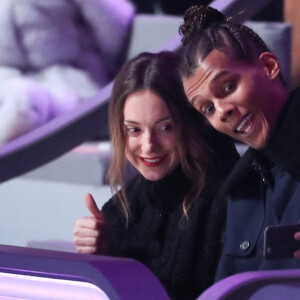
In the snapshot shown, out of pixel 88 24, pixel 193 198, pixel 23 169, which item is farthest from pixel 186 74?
pixel 23 169

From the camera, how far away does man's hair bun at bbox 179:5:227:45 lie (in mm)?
946

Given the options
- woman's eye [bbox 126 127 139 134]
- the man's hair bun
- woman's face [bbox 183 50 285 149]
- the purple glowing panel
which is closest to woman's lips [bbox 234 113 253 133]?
woman's face [bbox 183 50 285 149]

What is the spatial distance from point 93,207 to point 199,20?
355 mm

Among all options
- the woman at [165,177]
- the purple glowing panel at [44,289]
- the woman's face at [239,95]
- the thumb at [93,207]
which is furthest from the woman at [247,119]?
the purple glowing panel at [44,289]

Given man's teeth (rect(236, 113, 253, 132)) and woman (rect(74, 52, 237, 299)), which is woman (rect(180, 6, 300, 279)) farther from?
woman (rect(74, 52, 237, 299))

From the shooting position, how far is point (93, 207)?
1.05 m

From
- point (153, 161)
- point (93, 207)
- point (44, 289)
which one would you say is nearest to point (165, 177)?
point (153, 161)

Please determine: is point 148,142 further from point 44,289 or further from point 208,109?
point 44,289

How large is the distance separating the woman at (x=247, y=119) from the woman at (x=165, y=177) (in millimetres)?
110

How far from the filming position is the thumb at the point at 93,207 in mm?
1041

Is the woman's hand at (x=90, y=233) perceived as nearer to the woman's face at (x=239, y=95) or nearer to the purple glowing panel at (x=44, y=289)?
the woman's face at (x=239, y=95)

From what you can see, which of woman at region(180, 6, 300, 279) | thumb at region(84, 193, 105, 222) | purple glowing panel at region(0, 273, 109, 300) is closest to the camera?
purple glowing panel at region(0, 273, 109, 300)

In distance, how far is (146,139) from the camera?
1101 millimetres

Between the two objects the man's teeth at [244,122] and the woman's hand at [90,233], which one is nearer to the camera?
the man's teeth at [244,122]
